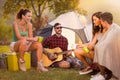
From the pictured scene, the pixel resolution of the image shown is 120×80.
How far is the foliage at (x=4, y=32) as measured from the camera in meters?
3.66

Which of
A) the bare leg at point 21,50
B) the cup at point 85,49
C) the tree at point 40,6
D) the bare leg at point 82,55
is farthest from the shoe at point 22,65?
the cup at point 85,49

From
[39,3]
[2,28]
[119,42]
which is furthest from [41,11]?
[119,42]

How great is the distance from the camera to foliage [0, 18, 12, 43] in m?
3.66

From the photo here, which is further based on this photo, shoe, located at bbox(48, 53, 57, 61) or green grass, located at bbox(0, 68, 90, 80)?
shoe, located at bbox(48, 53, 57, 61)

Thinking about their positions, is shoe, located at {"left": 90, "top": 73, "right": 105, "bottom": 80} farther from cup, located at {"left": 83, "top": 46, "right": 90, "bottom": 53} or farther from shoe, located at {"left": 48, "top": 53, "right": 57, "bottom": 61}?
shoe, located at {"left": 48, "top": 53, "right": 57, "bottom": 61}

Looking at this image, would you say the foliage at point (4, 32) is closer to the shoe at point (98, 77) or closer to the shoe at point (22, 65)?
the shoe at point (22, 65)

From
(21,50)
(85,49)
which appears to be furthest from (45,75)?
(85,49)

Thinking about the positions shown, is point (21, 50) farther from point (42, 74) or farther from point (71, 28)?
point (71, 28)

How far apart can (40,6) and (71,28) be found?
0.43 meters

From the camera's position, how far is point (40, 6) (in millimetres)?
3682

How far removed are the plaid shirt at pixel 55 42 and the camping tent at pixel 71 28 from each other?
0.04 meters

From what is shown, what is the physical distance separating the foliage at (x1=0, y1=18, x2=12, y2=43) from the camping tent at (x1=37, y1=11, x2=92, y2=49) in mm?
327

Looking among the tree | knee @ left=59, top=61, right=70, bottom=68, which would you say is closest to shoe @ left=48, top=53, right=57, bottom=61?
knee @ left=59, top=61, right=70, bottom=68

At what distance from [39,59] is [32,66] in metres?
0.12
